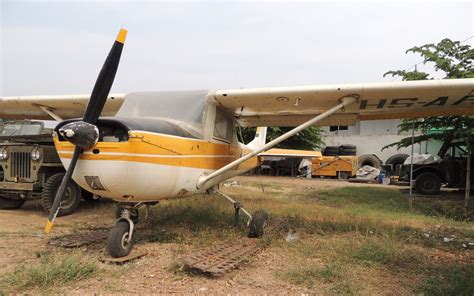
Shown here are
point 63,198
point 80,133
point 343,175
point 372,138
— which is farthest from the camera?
point 372,138

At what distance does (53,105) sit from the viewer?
8383 millimetres

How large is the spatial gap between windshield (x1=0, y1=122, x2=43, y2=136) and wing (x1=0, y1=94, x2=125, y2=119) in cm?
43

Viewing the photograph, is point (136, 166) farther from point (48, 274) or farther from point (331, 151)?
point (331, 151)

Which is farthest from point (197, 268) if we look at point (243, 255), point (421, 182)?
point (421, 182)

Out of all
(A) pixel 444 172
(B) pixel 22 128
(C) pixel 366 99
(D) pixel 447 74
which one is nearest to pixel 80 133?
(C) pixel 366 99

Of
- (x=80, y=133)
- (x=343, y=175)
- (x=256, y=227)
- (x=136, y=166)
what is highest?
(x=80, y=133)

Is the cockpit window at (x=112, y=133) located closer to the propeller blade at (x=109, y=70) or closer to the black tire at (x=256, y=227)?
the propeller blade at (x=109, y=70)

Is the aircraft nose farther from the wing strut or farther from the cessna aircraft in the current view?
the wing strut

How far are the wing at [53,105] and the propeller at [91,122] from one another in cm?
319

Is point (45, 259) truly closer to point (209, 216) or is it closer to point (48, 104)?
point (209, 216)

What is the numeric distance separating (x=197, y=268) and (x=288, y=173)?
20.3 meters

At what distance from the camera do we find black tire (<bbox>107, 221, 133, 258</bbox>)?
4531 millimetres

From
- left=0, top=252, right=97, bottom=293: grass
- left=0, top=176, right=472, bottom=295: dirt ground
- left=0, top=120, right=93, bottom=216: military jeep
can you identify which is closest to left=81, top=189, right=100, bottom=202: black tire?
left=0, top=120, right=93, bottom=216: military jeep

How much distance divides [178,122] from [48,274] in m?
2.62
